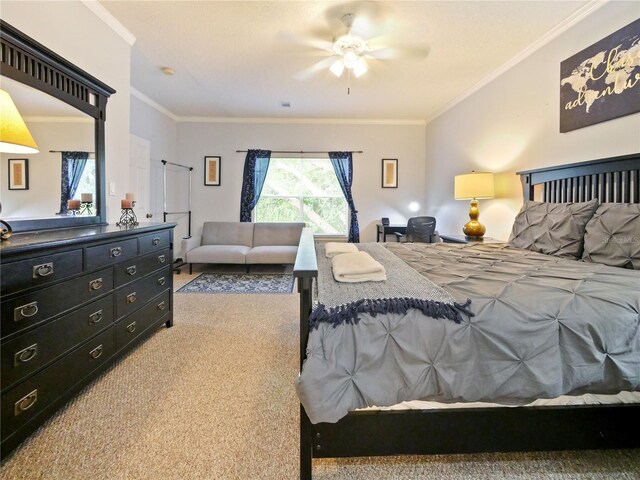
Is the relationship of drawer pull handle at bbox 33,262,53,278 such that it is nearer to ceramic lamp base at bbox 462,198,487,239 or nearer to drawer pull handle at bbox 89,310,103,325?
drawer pull handle at bbox 89,310,103,325

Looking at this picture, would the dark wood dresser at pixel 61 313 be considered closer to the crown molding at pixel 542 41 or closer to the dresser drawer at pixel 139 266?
the dresser drawer at pixel 139 266

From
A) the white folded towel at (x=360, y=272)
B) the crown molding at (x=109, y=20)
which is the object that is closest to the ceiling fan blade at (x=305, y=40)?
the crown molding at (x=109, y=20)

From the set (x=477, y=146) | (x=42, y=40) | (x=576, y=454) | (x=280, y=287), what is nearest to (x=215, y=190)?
(x=280, y=287)

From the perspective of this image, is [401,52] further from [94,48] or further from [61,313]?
[61,313]

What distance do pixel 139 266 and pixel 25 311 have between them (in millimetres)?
948

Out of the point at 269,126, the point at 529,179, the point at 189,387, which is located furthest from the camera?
→ the point at 269,126

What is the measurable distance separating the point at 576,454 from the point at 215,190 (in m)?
5.76

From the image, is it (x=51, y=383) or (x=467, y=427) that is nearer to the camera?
(x=467, y=427)

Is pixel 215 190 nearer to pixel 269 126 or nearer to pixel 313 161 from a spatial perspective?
pixel 269 126

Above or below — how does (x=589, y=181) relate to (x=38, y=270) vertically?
above

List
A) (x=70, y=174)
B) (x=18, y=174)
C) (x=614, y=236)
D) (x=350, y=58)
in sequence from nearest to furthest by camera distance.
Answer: (x=18, y=174), (x=614, y=236), (x=70, y=174), (x=350, y=58)

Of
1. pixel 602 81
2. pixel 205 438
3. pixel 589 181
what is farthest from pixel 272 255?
pixel 602 81

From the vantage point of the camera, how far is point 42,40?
2.03 meters

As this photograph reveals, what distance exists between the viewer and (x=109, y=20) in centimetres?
263
